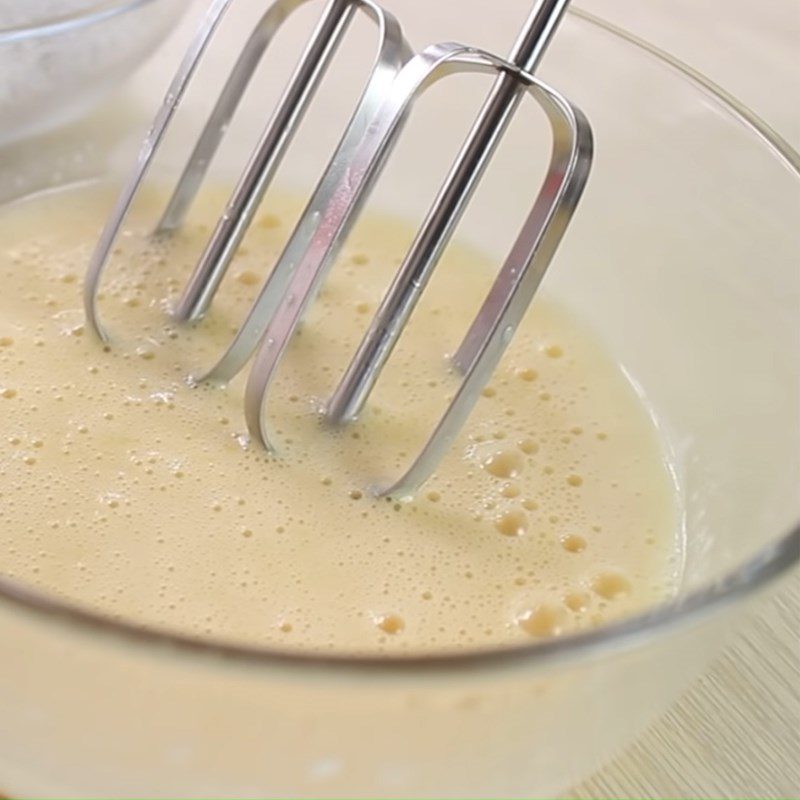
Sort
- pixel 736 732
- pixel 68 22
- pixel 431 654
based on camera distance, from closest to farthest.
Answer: pixel 431 654
pixel 736 732
pixel 68 22

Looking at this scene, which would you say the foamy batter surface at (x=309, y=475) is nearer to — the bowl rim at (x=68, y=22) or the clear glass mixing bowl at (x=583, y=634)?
the clear glass mixing bowl at (x=583, y=634)

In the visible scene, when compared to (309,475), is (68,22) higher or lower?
higher

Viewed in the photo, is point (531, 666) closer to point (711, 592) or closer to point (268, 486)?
point (711, 592)

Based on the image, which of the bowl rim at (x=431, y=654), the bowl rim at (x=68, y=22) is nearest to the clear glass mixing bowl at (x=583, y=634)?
the bowl rim at (x=431, y=654)

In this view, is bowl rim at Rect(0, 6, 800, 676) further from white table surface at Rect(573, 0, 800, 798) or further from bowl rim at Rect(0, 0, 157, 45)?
bowl rim at Rect(0, 0, 157, 45)

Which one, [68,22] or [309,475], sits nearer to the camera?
[309,475]

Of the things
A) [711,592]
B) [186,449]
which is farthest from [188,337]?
[711,592]

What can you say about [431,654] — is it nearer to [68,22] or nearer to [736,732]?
[736,732]

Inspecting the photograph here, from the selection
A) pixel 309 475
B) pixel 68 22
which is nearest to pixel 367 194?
pixel 309 475
